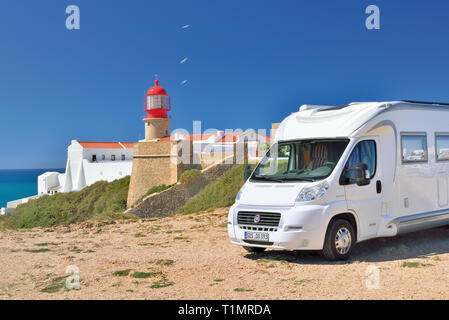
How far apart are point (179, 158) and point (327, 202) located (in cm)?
2903

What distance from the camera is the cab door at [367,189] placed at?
21.9ft

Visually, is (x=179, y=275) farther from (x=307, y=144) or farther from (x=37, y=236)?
(x=37, y=236)

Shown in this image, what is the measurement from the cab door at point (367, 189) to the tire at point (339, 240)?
239 millimetres

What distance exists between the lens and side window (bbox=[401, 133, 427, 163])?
24.8 feet

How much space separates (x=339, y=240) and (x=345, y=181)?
920mm

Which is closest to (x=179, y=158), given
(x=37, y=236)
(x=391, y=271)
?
(x=37, y=236)

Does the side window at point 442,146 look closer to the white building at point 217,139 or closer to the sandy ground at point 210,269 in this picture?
the sandy ground at point 210,269

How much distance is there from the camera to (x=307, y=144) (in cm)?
740

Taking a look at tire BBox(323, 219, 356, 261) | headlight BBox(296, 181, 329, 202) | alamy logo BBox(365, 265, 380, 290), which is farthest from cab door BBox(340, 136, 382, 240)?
alamy logo BBox(365, 265, 380, 290)

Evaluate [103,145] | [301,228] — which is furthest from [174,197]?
[103,145]

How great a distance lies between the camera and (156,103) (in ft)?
152

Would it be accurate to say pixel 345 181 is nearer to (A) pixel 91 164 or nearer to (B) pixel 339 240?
(B) pixel 339 240

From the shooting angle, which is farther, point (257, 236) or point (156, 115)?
point (156, 115)
